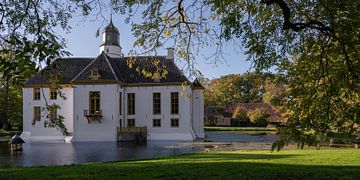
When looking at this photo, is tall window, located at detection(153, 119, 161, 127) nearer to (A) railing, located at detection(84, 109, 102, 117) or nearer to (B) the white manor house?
(B) the white manor house

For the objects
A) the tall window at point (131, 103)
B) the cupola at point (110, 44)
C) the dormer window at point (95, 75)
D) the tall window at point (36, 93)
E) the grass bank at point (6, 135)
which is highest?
the cupola at point (110, 44)

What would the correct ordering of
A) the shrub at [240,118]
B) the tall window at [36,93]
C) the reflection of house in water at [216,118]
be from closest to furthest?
the tall window at [36,93] < the shrub at [240,118] < the reflection of house in water at [216,118]

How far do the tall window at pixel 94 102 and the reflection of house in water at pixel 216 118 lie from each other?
38.5m

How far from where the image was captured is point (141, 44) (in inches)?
344

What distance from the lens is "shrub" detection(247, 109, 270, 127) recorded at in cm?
6237

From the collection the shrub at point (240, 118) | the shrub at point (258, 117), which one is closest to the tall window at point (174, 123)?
the shrub at point (258, 117)

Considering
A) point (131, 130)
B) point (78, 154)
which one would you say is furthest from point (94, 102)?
point (78, 154)

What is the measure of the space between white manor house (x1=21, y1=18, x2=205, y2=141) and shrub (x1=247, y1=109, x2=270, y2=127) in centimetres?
2638

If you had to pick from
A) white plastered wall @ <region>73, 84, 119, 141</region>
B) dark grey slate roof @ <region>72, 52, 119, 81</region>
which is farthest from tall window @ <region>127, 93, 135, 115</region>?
dark grey slate roof @ <region>72, 52, 119, 81</region>

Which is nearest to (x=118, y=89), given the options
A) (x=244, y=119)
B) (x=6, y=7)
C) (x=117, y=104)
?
(x=117, y=104)

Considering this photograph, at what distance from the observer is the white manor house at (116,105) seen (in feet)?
114

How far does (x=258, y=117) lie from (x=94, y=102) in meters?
34.1

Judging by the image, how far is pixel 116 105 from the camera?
34.8 m

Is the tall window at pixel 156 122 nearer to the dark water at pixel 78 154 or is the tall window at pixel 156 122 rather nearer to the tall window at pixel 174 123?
the tall window at pixel 174 123
